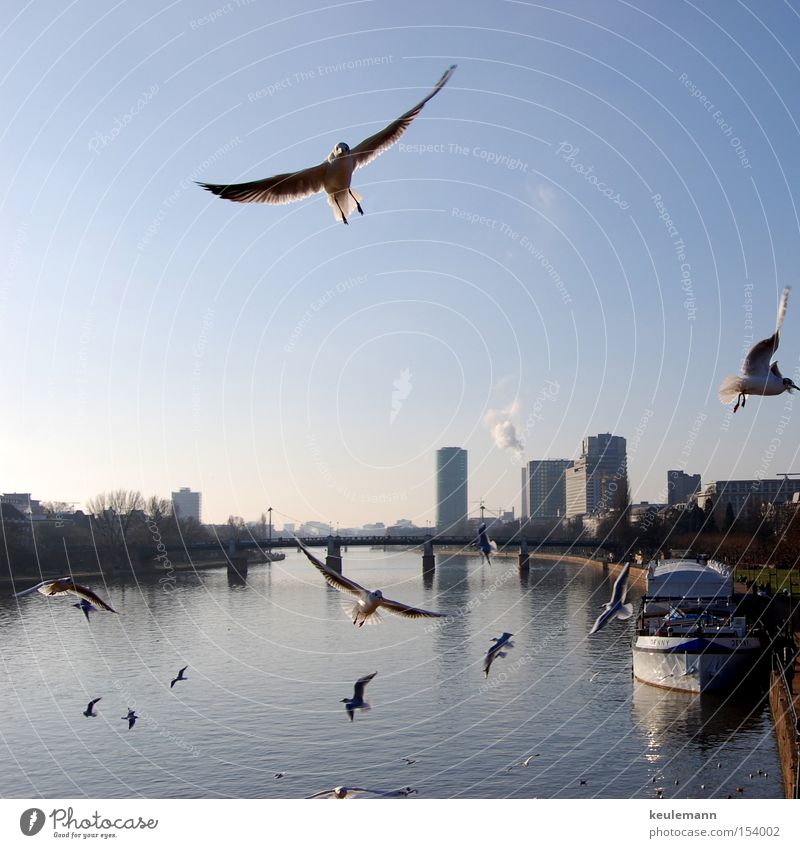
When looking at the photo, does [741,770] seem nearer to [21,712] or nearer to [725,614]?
[725,614]

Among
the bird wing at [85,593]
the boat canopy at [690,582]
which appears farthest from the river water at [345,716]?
the bird wing at [85,593]

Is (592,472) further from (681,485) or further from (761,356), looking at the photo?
(761,356)

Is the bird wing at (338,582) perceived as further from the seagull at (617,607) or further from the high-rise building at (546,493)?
the high-rise building at (546,493)

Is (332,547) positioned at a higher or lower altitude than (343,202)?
lower
